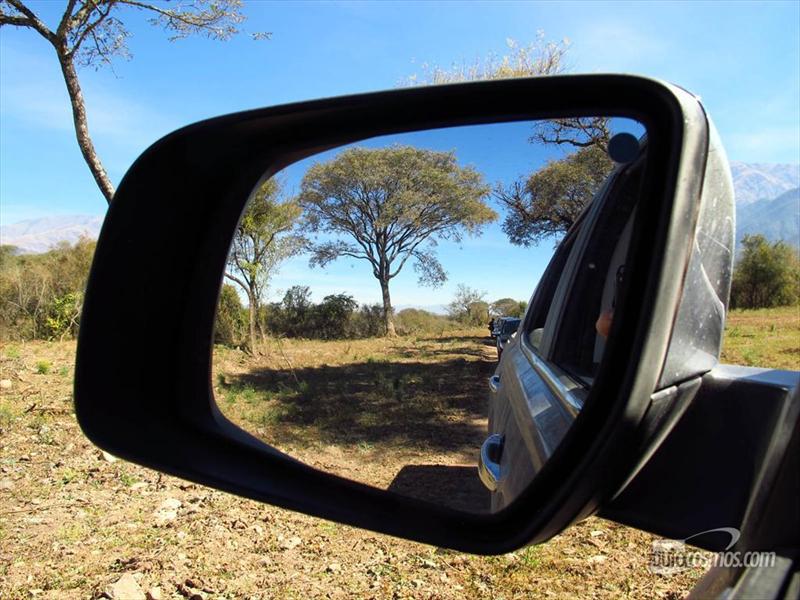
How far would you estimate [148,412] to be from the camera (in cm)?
181

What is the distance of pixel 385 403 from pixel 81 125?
10.6m

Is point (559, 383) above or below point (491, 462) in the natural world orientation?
above

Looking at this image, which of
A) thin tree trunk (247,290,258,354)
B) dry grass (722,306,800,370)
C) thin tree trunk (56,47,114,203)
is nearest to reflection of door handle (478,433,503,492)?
thin tree trunk (247,290,258,354)

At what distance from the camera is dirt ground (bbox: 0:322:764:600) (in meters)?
2.46

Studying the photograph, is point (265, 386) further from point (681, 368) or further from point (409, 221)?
point (681, 368)

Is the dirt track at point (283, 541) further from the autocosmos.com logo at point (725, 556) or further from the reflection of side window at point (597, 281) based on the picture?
the autocosmos.com logo at point (725, 556)

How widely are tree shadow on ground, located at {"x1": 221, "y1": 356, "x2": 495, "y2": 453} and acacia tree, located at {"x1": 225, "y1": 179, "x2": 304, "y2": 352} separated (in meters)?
0.42

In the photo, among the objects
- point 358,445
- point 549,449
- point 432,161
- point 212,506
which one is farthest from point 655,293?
point 212,506

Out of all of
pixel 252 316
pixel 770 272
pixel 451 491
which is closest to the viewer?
pixel 451 491

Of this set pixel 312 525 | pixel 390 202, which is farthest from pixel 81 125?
pixel 390 202

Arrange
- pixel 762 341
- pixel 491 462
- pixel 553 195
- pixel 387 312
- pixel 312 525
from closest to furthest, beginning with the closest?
pixel 553 195 < pixel 491 462 < pixel 387 312 < pixel 312 525 < pixel 762 341

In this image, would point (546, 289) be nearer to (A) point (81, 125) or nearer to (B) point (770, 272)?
(A) point (81, 125)

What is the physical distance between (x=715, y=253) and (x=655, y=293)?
20 cm

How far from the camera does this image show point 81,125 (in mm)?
10539
